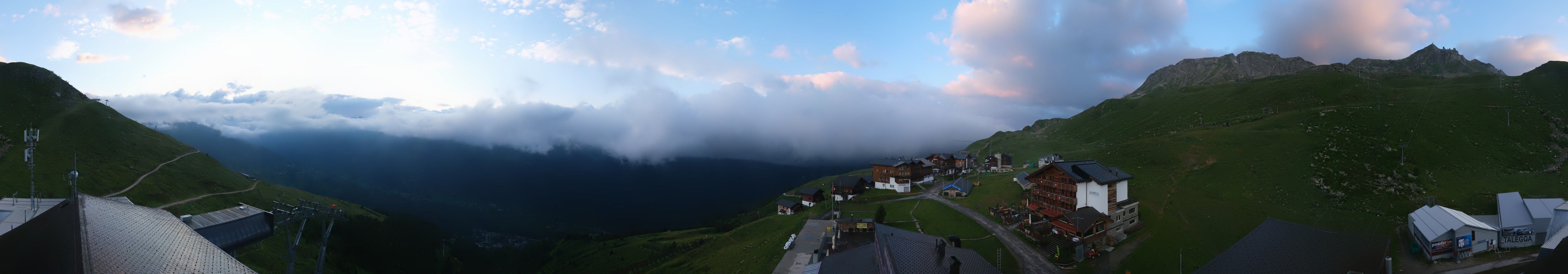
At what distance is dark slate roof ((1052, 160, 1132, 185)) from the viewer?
41.0 m

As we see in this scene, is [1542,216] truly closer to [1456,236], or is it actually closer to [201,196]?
[1456,236]

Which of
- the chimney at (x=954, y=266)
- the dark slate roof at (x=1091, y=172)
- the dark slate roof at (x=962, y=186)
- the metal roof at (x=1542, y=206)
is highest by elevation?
the dark slate roof at (x=1091, y=172)

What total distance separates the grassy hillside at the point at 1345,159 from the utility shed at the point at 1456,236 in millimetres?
2552

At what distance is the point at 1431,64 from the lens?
547ft

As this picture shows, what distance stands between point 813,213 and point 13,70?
192419mm

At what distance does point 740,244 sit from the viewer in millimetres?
66000

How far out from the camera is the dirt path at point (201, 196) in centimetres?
7531

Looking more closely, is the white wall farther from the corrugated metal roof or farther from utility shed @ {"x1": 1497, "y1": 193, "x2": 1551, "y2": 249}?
the corrugated metal roof

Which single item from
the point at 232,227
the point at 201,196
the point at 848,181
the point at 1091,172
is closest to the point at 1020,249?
the point at 1091,172

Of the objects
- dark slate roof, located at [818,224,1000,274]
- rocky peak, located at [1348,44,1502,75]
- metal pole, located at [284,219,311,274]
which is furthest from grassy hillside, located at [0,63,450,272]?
rocky peak, located at [1348,44,1502,75]

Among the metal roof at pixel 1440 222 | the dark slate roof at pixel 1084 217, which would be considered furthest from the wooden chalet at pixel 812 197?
the metal roof at pixel 1440 222

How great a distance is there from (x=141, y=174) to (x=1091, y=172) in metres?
150

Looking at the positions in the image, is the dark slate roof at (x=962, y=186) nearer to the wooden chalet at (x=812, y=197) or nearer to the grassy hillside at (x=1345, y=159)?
the grassy hillside at (x=1345, y=159)

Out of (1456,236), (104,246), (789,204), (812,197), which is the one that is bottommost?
(789,204)
